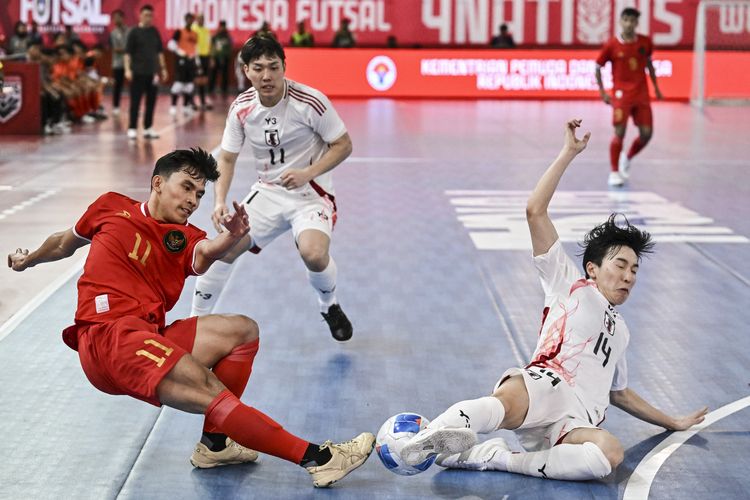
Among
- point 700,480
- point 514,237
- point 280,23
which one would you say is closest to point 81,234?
point 700,480

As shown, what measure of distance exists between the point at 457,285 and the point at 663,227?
3314mm

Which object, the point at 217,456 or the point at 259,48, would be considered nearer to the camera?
the point at 217,456

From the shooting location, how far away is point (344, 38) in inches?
1182

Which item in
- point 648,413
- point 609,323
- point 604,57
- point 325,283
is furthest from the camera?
point 604,57

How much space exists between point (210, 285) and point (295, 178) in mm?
970

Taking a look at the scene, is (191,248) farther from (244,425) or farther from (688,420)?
(688,420)

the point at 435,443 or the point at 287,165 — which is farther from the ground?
the point at 287,165

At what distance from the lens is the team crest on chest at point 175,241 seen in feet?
16.0

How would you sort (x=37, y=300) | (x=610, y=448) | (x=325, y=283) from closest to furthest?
(x=610, y=448) → (x=325, y=283) → (x=37, y=300)

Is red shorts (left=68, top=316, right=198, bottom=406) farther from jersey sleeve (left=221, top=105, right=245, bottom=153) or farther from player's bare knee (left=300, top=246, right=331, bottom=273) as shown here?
jersey sleeve (left=221, top=105, right=245, bottom=153)

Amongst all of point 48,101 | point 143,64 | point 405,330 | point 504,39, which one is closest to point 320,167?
point 405,330

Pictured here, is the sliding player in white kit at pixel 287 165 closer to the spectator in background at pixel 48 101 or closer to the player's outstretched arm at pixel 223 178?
the player's outstretched arm at pixel 223 178

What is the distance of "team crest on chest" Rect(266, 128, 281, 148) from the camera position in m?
7.09

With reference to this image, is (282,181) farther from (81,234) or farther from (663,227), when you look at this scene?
(663,227)
